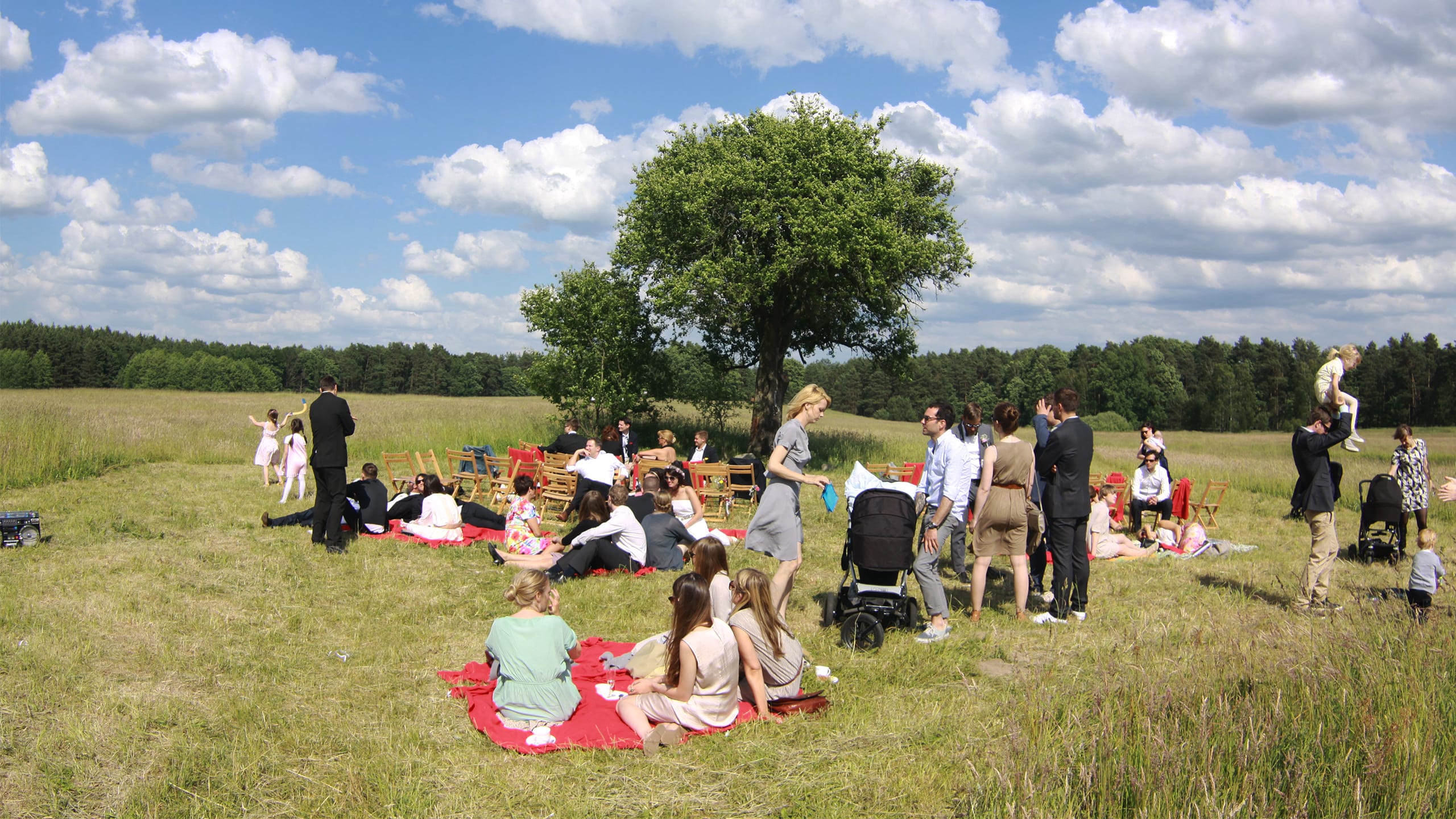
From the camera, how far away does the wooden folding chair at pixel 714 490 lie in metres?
12.6

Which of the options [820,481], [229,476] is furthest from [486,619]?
[229,476]

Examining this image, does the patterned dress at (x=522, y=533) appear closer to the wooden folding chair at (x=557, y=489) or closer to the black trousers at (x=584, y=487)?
the black trousers at (x=584, y=487)

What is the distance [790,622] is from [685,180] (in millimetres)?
14973

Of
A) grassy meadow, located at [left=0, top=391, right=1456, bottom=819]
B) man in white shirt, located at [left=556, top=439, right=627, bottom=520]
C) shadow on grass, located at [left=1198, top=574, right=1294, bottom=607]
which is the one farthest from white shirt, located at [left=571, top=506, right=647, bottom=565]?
shadow on grass, located at [left=1198, top=574, right=1294, bottom=607]

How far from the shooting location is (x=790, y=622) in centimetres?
712

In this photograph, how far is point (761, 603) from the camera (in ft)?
17.0

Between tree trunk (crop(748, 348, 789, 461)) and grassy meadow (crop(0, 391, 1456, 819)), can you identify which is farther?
tree trunk (crop(748, 348, 789, 461))

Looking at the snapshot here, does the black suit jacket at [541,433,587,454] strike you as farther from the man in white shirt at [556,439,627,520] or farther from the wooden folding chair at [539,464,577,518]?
the man in white shirt at [556,439,627,520]

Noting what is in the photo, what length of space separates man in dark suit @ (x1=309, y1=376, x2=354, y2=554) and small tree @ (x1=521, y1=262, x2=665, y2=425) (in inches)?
442

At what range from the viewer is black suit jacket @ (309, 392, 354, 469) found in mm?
9539

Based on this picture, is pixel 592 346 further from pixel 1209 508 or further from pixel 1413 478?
pixel 1413 478

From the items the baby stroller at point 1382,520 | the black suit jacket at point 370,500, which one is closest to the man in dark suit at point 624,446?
the black suit jacket at point 370,500

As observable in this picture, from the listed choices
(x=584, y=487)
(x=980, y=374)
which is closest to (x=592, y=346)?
(x=584, y=487)

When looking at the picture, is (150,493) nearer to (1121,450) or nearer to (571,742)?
→ (571,742)
